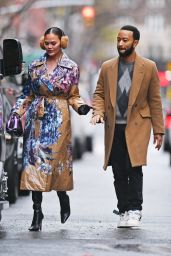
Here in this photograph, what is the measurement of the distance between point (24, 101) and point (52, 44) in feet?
1.92

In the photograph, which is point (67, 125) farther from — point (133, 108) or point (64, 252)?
point (64, 252)

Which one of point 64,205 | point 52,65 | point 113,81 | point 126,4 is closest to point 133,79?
point 113,81

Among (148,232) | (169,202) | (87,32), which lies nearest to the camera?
(148,232)

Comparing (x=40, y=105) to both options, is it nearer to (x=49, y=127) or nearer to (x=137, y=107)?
(x=49, y=127)

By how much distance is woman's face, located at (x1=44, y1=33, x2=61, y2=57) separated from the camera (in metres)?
12.0

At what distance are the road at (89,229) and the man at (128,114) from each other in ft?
1.30

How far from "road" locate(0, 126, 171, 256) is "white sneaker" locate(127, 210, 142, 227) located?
100mm

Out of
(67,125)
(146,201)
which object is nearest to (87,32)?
(146,201)

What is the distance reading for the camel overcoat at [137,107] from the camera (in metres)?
12.3

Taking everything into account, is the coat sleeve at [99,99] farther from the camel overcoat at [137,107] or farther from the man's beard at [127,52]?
the man's beard at [127,52]

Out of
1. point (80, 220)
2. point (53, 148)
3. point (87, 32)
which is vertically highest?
point (53, 148)

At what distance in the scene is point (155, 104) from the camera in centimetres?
1249

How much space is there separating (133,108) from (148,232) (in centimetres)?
125

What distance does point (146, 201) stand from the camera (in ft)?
52.6
